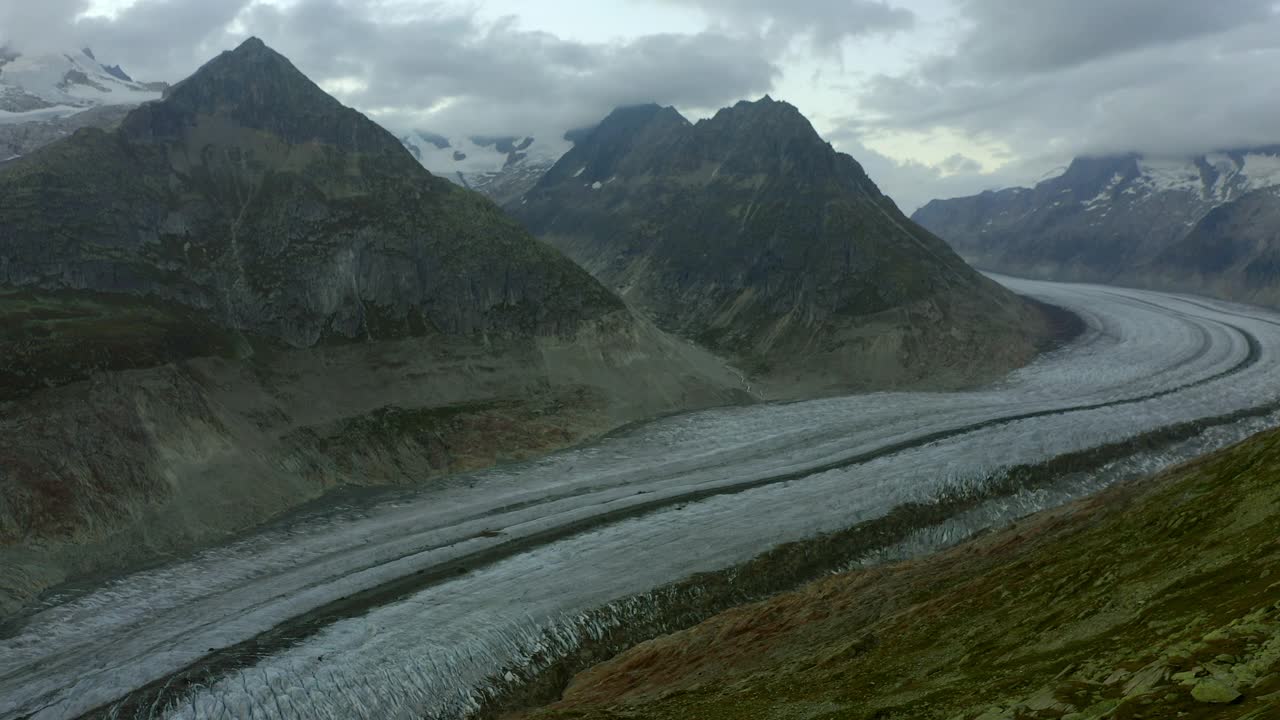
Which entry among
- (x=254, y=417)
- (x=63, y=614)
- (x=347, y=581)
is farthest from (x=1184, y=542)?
(x=254, y=417)

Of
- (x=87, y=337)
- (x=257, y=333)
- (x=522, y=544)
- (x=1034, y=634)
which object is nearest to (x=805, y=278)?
(x=257, y=333)

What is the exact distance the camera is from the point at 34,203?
286ft

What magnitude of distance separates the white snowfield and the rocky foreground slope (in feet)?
27.5

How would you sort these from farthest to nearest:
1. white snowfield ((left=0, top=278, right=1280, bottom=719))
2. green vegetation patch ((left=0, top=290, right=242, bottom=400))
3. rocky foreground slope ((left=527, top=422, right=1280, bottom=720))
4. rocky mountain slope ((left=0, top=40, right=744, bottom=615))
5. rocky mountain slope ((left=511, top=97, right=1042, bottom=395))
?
1. rocky mountain slope ((left=511, top=97, right=1042, bottom=395))
2. green vegetation patch ((left=0, top=290, right=242, bottom=400))
3. rocky mountain slope ((left=0, top=40, right=744, bottom=615))
4. white snowfield ((left=0, top=278, right=1280, bottom=719))
5. rocky foreground slope ((left=527, top=422, right=1280, bottom=720))

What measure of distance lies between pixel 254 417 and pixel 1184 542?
73133 millimetres

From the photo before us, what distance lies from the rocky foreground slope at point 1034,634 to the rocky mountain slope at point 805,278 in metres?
70.4

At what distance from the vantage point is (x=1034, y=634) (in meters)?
27.1

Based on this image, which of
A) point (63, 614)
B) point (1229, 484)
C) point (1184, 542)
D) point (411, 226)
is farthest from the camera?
point (411, 226)

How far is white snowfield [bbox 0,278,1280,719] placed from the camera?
42719 millimetres

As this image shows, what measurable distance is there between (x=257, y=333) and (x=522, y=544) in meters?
48.6

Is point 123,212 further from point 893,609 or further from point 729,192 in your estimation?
point 729,192

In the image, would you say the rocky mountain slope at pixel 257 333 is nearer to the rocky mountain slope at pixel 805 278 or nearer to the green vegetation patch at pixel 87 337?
the green vegetation patch at pixel 87 337

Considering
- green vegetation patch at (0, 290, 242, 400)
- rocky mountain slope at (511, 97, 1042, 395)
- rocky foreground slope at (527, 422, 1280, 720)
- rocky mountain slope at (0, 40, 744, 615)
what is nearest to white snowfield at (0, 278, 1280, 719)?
rocky mountain slope at (0, 40, 744, 615)

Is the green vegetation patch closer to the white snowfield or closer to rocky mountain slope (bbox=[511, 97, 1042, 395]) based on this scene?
the white snowfield
